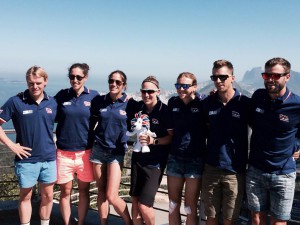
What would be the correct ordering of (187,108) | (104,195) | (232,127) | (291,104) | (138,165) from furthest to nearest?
(104,195) → (138,165) → (187,108) → (232,127) → (291,104)

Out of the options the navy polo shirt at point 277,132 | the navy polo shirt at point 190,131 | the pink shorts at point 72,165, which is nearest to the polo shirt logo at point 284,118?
the navy polo shirt at point 277,132

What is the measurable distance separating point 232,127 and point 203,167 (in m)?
0.77

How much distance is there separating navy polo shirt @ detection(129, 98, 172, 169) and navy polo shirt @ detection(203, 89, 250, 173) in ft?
2.37

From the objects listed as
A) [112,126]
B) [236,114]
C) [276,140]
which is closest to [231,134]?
[236,114]

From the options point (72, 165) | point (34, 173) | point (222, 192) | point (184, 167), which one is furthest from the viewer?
point (72, 165)

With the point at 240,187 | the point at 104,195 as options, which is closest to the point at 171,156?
the point at 240,187

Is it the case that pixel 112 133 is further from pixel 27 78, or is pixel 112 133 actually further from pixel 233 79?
pixel 233 79

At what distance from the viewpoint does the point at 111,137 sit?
4.59 metres

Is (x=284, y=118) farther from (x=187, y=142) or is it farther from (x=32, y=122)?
(x=32, y=122)

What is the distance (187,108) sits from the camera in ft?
13.9

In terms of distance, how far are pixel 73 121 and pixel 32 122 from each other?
24.0 inches

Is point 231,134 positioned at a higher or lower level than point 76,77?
lower

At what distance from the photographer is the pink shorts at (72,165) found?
4.82m

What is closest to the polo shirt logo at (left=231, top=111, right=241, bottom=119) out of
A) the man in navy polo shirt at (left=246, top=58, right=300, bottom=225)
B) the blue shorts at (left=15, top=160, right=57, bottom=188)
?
the man in navy polo shirt at (left=246, top=58, right=300, bottom=225)
